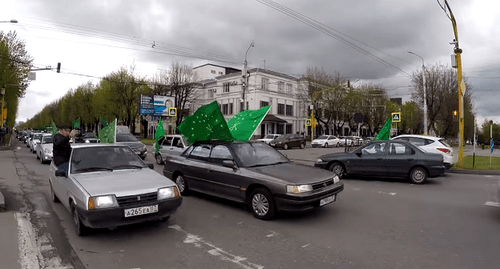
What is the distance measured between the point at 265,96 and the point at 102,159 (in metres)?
46.3

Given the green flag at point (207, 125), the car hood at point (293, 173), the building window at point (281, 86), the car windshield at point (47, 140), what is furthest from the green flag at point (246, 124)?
the building window at point (281, 86)

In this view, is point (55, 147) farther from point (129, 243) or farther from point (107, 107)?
point (107, 107)

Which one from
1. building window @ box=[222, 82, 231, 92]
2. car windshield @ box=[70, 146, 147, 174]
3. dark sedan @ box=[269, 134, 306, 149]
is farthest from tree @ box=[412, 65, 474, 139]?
car windshield @ box=[70, 146, 147, 174]

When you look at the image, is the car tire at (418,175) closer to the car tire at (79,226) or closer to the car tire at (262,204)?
the car tire at (262,204)

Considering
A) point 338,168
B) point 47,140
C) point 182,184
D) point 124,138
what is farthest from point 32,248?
point 47,140

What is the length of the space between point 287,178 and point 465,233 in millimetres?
3071

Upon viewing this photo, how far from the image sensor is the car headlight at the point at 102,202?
449cm

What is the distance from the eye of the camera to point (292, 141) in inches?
1257

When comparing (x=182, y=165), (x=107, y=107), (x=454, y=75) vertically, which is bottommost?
(x=182, y=165)

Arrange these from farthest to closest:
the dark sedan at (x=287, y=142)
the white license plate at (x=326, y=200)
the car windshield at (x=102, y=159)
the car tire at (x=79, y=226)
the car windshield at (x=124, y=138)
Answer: the dark sedan at (x=287, y=142) < the car windshield at (x=124, y=138) < the white license plate at (x=326, y=200) < the car windshield at (x=102, y=159) < the car tire at (x=79, y=226)

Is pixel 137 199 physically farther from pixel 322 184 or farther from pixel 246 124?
pixel 246 124

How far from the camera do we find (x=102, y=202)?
4.53 metres

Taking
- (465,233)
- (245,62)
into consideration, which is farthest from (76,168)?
(245,62)

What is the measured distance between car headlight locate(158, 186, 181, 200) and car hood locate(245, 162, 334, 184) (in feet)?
5.39
